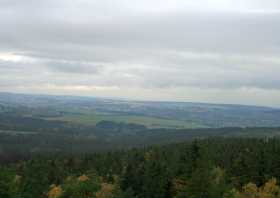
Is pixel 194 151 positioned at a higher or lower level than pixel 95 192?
higher

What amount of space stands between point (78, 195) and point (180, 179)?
16190 mm

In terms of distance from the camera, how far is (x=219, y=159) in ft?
319

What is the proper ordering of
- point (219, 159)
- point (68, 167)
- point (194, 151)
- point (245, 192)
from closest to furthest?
point (194, 151) < point (245, 192) < point (219, 159) < point (68, 167)

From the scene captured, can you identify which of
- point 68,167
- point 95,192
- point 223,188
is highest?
point 223,188

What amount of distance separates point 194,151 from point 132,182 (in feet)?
86.8

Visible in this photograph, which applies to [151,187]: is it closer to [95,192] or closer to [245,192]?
[95,192]

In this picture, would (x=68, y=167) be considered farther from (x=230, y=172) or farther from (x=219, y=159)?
(x=230, y=172)

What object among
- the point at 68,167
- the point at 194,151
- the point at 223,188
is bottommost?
the point at 68,167

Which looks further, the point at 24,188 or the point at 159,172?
the point at 24,188

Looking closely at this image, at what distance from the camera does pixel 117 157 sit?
129m

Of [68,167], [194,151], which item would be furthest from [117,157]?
[194,151]

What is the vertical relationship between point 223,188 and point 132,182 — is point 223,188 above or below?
above

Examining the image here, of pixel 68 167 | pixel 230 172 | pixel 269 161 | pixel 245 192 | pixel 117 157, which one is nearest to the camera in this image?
pixel 245 192

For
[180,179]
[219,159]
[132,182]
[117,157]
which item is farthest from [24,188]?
[117,157]
